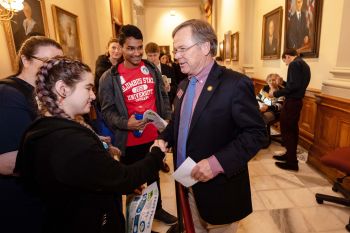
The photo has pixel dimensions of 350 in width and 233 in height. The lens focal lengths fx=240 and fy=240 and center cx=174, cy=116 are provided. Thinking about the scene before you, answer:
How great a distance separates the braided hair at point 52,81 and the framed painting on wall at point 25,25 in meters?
1.61

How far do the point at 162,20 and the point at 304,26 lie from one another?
11.5 meters

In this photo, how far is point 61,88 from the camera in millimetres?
967

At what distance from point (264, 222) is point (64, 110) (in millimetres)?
2390

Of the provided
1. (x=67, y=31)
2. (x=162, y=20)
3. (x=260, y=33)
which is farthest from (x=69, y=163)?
(x=162, y=20)

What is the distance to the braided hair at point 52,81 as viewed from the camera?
3.15 ft

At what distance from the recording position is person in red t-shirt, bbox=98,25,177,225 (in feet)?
6.66

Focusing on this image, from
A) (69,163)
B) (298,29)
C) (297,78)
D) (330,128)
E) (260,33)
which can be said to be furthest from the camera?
(260,33)

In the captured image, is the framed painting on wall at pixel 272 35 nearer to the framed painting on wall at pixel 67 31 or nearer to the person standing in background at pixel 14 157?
the framed painting on wall at pixel 67 31

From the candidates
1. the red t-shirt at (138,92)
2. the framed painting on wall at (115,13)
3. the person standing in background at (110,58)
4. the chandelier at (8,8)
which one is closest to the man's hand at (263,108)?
the person standing in background at (110,58)

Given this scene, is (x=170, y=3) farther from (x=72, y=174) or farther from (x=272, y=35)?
(x=72, y=174)

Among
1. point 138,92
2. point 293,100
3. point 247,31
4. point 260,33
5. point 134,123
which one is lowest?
point 293,100

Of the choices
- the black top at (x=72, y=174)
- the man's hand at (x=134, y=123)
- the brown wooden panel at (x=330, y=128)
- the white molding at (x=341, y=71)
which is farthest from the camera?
the brown wooden panel at (x=330, y=128)

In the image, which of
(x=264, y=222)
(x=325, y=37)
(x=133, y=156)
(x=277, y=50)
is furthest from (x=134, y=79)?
(x=277, y=50)

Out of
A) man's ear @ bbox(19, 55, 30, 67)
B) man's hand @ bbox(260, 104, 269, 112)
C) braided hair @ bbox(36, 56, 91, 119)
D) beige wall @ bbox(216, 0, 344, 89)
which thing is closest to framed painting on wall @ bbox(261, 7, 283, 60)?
beige wall @ bbox(216, 0, 344, 89)
